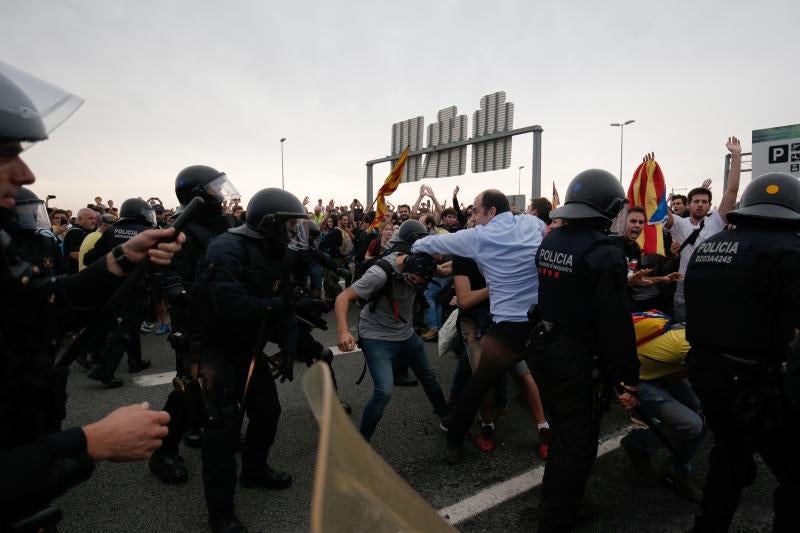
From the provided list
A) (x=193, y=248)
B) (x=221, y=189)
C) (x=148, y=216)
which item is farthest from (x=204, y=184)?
(x=148, y=216)

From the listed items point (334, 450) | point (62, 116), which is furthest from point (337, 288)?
point (334, 450)

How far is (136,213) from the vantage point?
5.06 m

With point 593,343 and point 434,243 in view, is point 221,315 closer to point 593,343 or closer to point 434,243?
point 434,243

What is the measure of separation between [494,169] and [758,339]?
41.5 feet

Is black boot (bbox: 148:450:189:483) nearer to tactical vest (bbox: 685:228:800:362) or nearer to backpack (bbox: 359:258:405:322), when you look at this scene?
backpack (bbox: 359:258:405:322)

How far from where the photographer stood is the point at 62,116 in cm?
142

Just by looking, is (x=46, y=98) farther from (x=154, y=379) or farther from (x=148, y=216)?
(x=154, y=379)

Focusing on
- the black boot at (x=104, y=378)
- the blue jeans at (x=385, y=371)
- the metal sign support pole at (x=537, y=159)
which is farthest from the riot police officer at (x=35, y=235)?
the metal sign support pole at (x=537, y=159)

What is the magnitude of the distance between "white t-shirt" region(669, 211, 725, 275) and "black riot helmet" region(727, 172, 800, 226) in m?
1.32

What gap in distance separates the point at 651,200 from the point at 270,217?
15.5 feet

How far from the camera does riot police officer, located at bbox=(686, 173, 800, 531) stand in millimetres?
2203

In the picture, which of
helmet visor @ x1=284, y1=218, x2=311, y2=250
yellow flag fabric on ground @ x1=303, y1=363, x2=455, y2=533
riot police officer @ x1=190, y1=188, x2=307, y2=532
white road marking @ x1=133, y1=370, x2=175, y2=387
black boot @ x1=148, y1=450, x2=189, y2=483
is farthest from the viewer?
white road marking @ x1=133, y1=370, x2=175, y2=387

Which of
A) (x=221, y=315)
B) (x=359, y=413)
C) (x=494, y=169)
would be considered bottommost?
(x=359, y=413)

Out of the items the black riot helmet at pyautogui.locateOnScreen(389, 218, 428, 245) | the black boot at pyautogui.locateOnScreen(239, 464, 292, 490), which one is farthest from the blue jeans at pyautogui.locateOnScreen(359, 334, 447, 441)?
the black riot helmet at pyautogui.locateOnScreen(389, 218, 428, 245)
